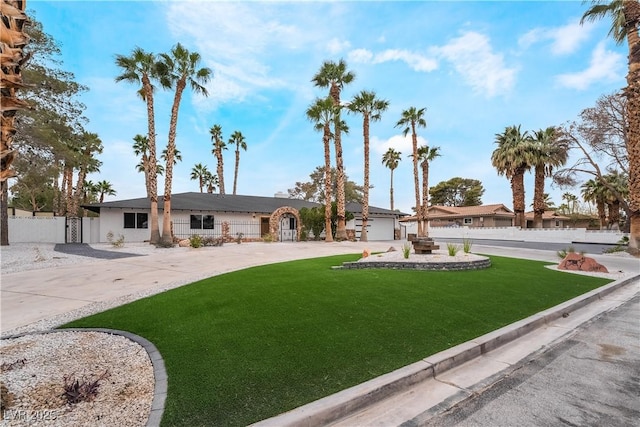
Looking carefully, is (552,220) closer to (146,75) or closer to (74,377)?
(146,75)

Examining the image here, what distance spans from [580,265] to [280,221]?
17831 mm

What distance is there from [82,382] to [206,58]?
19.9 metres

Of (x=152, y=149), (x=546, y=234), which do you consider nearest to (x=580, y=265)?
(x=152, y=149)

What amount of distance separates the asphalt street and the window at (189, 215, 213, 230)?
22203 mm

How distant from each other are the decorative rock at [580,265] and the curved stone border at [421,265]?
316 centimetres

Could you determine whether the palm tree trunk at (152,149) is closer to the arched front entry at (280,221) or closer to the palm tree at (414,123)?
the arched front entry at (280,221)

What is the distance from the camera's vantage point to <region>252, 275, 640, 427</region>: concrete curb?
255cm

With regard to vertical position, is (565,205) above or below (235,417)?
above

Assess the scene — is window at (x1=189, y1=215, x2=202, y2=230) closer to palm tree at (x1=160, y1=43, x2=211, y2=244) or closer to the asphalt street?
palm tree at (x1=160, y1=43, x2=211, y2=244)

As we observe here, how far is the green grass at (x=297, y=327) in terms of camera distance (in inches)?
112

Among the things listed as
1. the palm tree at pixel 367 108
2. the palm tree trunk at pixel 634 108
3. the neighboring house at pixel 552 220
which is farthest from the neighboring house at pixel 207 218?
the neighboring house at pixel 552 220

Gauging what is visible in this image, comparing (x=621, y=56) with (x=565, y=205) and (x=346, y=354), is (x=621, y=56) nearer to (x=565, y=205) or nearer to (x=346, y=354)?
(x=346, y=354)

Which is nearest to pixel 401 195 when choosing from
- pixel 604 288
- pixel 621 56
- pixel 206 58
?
pixel 621 56

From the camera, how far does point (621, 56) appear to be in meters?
17.4
